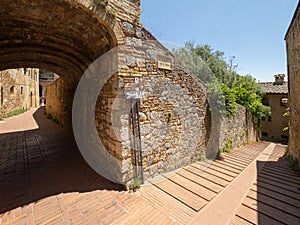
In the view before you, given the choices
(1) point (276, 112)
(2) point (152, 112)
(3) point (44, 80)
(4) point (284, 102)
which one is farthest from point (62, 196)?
(3) point (44, 80)

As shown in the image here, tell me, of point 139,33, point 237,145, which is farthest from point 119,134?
point 237,145

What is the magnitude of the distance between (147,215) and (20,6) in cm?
389

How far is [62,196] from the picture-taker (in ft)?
9.12

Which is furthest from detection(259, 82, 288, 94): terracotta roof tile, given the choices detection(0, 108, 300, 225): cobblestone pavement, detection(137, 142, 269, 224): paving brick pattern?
detection(137, 142, 269, 224): paving brick pattern

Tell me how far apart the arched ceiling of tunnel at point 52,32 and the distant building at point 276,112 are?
19.4m

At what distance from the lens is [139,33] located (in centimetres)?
317

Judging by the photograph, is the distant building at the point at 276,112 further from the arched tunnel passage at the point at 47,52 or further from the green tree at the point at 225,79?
the arched tunnel passage at the point at 47,52

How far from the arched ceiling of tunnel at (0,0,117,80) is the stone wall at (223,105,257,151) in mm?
6398

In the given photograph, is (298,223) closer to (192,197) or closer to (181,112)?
(192,197)

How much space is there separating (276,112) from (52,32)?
69.6ft

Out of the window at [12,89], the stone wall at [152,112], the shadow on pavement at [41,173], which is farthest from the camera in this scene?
the window at [12,89]

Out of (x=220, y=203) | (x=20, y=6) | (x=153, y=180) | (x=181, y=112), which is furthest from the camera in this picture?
(x=181, y=112)

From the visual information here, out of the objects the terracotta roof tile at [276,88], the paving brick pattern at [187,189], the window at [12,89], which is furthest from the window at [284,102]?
the window at [12,89]

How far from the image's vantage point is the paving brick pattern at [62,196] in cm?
234
